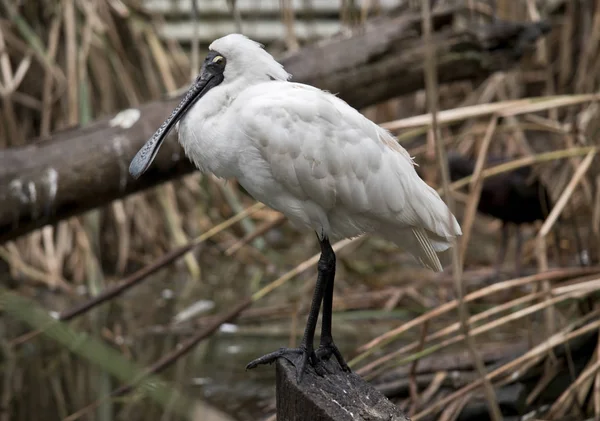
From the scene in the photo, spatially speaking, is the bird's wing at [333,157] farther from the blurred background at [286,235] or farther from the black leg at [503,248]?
the black leg at [503,248]

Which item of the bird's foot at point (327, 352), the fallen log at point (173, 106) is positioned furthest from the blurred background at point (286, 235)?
the bird's foot at point (327, 352)

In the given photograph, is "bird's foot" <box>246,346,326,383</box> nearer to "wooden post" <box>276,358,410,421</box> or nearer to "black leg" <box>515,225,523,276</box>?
"wooden post" <box>276,358,410,421</box>

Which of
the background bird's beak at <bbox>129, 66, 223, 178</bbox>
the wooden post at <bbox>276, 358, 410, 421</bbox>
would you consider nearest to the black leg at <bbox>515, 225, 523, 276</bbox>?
the background bird's beak at <bbox>129, 66, 223, 178</bbox>

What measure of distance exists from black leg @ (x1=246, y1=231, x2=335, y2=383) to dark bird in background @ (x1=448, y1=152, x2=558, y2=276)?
8.29ft

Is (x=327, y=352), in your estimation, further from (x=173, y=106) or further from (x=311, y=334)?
(x=173, y=106)

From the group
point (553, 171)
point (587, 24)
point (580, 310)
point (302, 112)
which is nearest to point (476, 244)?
point (553, 171)

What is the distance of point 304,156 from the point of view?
2289mm

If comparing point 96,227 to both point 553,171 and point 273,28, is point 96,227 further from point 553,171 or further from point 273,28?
point 273,28

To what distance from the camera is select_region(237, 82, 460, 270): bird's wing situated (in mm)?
2260

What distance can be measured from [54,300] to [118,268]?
537mm

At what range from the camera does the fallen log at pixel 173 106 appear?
3.11 meters

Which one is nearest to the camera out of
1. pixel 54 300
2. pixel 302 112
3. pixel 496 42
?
pixel 302 112

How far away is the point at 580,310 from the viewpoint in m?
3.23

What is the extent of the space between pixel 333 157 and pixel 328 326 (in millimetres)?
414
